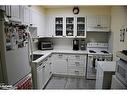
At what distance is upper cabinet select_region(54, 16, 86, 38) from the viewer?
4.34m

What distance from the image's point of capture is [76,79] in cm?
416

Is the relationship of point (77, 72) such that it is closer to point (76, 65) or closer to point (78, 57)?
point (76, 65)

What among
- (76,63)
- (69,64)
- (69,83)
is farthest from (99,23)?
(69,83)

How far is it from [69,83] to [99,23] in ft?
6.96

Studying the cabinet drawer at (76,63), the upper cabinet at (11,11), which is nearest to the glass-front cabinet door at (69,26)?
the cabinet drawer at (76,63)

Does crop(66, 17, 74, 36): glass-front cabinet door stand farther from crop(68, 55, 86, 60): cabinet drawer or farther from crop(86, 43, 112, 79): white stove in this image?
crop(86, 43, 112, 79): white stove

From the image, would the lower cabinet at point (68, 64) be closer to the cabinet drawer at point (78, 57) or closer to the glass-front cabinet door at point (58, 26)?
the cabinet drawer at point (78, 57)

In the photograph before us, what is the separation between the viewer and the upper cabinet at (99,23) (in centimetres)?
422

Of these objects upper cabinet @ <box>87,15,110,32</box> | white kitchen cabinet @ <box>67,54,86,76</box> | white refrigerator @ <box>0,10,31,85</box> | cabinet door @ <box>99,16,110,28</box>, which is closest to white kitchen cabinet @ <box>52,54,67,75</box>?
white kitchen cabinet @ <box>67,54,86,76</box>

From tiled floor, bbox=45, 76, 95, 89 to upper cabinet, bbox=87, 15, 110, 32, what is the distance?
1.68 meters

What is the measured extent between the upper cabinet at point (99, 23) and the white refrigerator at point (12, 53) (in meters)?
2.58

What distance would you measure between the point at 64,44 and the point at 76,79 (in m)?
1.34

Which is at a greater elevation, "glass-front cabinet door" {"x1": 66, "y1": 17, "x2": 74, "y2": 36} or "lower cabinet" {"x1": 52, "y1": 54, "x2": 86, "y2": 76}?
"glass-front cabinet door" {"x1": 66, "y1": 17, "x2": 74, "y2": 36}
